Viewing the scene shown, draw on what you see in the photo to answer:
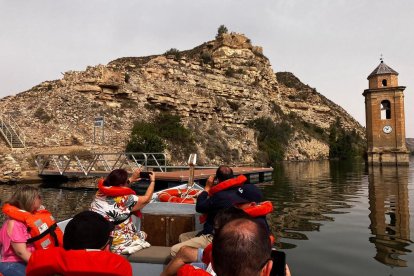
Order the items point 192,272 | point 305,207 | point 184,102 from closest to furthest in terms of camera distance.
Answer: point 192,272 < point 305,207 < point 184,102

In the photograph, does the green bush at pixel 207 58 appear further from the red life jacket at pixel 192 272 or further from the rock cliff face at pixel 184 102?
the red life jacket at pixel 192 272

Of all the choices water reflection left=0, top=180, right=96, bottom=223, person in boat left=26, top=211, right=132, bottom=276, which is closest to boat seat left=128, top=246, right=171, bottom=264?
person in boat left=26, top=211, right=132, bottom=276

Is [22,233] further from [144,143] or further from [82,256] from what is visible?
[144,143]

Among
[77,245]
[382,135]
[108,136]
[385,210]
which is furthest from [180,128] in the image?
[77,245]

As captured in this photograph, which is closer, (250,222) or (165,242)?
(250,222)

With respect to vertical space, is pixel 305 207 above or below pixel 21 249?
below

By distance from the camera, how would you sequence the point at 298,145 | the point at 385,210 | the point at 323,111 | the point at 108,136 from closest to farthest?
the point at 385,210 → the point at 108,136 → the point at 298,145 → the point at 323,111

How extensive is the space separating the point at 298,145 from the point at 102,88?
1573 inches

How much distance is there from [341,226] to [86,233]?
8.98 meters

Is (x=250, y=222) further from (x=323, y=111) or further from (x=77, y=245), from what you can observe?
(x=323, y=111)

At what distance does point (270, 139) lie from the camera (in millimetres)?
58094

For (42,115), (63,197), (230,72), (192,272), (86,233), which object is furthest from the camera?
(230,72)

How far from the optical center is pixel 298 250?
308 inches

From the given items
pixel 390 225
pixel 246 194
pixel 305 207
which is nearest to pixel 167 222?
pixel 246 194
